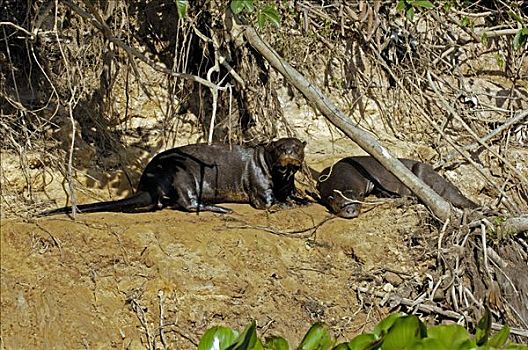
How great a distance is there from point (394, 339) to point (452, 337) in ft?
0.45

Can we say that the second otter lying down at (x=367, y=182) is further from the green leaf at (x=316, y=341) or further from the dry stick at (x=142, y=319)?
the green leaf at (x=316, y=341)

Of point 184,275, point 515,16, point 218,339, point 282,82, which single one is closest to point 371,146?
point 184,275

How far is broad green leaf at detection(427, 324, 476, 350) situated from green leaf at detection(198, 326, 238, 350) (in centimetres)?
50

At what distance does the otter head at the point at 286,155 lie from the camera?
5496 millimetres

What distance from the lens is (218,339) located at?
7.34 ft

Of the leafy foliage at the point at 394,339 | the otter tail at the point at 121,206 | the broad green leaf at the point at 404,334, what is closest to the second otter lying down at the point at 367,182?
the otter tail at the point at 121,206

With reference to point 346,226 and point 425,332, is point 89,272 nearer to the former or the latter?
point 346,226

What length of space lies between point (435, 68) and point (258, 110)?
156 cm

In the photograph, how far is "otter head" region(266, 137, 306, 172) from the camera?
550 centimetres

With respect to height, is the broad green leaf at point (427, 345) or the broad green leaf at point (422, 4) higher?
the broad green leaf at point (422, 4)

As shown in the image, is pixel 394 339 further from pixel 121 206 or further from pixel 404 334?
pixel 121 206

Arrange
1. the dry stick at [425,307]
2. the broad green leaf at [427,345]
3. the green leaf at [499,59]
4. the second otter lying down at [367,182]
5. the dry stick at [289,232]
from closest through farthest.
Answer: the broad green leaf at [427,345] → the dry stick at [425,307] → the dry stick at [289,232] → the second otter lying down at [367,182] → the green leaf at [499,59]

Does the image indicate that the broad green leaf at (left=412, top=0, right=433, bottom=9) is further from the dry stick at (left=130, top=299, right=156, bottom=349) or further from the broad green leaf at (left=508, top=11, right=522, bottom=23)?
the broad green leaf at (left=508, top=11, right=522, bottom=23)

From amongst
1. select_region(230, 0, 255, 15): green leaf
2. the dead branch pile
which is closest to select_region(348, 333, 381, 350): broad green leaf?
select_region(230, 0, 255, 15): green leaf
